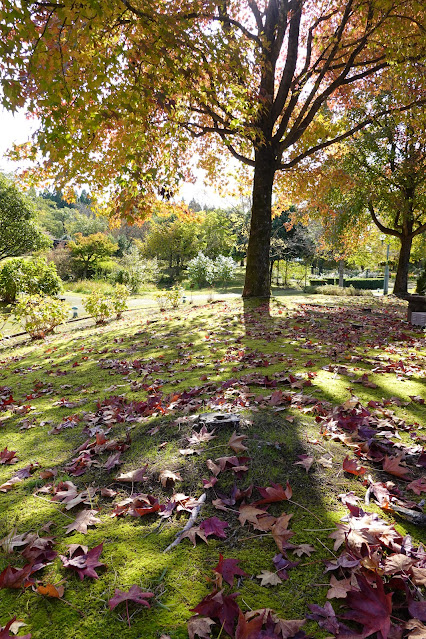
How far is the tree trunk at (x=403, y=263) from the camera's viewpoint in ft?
53.3

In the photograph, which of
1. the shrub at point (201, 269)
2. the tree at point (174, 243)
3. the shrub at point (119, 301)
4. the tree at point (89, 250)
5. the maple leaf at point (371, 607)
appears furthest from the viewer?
the tree at point (174, 243)

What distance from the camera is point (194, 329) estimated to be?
7695 millimetres

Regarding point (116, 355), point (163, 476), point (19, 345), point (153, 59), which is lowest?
point (19, 345)

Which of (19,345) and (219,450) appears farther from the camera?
(19,345)

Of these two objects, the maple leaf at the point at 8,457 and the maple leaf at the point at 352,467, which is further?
the maple leaf at the point at 8,457

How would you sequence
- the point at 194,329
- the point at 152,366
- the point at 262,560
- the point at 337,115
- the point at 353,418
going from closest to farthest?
the point at 262,560
the point at 353,418
the point at 152,366
the point at 194,329
the point at 337,115

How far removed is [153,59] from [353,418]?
5.50 m

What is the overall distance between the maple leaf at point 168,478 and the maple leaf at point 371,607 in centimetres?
104

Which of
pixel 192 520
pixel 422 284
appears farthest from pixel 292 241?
pixel 192 520

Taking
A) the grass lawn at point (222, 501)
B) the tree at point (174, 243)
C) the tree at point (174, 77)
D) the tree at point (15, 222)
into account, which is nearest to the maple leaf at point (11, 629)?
the grass lawn at point (222, 501)

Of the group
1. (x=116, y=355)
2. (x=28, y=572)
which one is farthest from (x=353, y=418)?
(x=116, y=355)

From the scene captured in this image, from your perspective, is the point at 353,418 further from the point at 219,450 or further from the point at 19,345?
the point at 19,345

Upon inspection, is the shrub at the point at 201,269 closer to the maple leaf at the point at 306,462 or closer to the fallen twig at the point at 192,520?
the maple leaf at the point at 306,462

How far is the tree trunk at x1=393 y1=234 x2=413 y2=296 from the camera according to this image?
16250 millimetres
